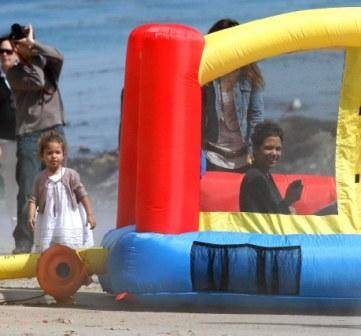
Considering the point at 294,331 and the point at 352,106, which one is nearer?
the point at 294,331

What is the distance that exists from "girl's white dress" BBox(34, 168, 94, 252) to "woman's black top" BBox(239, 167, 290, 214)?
0.99 meters

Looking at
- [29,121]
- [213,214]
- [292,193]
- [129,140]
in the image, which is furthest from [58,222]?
[29,121]

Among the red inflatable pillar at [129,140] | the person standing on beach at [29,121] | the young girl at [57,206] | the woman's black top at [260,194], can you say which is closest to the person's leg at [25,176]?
the person standing on beach at [29,121]

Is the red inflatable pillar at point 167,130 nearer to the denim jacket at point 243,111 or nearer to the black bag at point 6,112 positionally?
the denim jacket at point 243,111

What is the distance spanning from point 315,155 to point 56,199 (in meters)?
1.34

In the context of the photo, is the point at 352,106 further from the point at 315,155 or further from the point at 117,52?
the point at 117,52

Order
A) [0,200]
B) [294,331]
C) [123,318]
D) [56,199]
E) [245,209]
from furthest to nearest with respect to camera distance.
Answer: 1. [0,200]
2. [56,199]
3. [245,209]
4. [123,318]
5. [294,331]

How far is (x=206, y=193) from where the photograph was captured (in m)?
7.50

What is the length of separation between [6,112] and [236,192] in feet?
5.95

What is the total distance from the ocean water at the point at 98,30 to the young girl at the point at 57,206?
336 cm

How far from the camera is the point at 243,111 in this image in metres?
7.57

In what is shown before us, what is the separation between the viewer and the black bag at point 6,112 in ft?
28.9

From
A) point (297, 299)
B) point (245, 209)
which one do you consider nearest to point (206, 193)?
point (245, 209)

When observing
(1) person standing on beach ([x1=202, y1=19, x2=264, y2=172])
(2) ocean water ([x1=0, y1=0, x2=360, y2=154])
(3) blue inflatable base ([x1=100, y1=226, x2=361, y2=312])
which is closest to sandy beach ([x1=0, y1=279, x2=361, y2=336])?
(3) blue inflatable base ([x1=100, y1=226, x2=361, y2=312])
